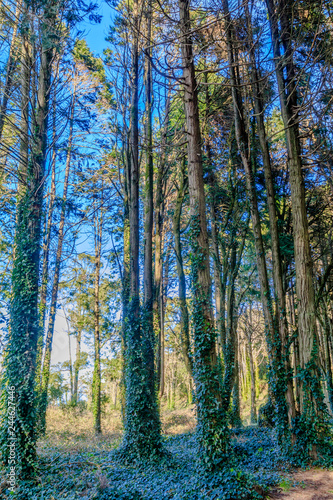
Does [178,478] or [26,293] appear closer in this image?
[178,478]

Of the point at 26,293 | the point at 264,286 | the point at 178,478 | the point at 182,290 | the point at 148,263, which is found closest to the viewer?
the point at 178,478

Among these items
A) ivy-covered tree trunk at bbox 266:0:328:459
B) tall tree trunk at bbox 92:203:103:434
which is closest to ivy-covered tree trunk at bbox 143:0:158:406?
ivy-covered tree trunk at bbox 266:0:328:459

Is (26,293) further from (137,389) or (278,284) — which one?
(278,284)

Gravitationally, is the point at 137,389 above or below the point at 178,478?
above

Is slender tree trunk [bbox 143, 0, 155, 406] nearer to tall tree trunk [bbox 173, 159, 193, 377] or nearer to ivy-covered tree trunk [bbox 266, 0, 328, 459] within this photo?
tall tree trunk [bbox 173, 159, 193, 377]

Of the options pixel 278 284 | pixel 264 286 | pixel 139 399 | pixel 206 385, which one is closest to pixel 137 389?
pixel 139 399

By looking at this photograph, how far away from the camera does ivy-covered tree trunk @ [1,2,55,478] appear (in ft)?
21.6

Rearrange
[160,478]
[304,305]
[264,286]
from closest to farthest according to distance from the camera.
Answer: [160,478], [304,305], [264,286]

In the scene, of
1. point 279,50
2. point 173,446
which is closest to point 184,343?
point 173,446

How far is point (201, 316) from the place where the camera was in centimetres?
704

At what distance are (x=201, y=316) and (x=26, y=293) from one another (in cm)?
385

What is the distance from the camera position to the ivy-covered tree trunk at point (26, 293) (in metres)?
6.58

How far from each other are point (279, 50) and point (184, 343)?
34.0ft

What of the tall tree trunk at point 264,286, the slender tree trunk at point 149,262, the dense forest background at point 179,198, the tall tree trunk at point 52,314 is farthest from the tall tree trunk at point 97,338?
the tall tree trunk at point 264,286
